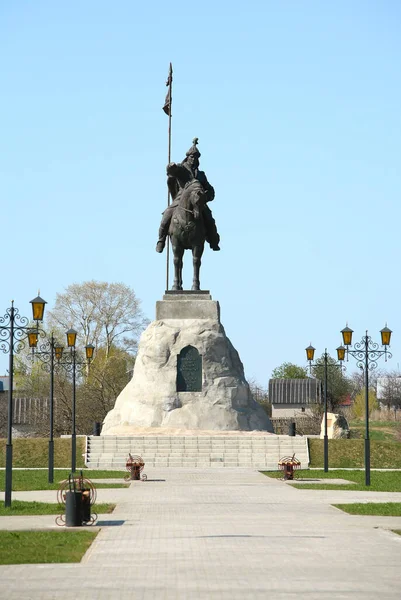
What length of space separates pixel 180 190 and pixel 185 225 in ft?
4.88

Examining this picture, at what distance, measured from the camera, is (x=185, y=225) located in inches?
1805

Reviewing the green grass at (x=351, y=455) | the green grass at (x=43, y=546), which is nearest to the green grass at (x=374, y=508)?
the green grass at (x=43, y=546)

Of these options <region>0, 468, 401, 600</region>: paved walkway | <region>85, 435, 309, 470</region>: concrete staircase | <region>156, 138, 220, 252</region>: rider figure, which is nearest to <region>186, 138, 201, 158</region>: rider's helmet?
<region>156, 138, 220, 252</region>: rider figure

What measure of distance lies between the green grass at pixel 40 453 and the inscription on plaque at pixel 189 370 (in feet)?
14.4

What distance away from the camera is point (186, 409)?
141 ft

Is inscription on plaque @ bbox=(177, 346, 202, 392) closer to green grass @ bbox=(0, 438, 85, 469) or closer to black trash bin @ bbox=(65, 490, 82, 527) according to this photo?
green grass @ bbox=(0, 438, 85, 469)

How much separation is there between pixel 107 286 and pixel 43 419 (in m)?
12.6

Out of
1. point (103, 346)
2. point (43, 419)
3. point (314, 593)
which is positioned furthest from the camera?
point (103, 346)

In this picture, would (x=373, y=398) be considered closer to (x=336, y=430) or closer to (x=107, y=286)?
(x=107, y=286)

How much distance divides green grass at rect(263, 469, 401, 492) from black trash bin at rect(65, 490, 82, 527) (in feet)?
37.5

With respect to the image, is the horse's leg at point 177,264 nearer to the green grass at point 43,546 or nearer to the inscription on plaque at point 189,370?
the inscription on plaque at point 189,370

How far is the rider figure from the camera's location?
46188 mm

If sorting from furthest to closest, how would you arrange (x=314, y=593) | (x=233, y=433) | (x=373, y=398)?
(x=373, y=398)
(x=233, y=433)
(x=314, y=593)

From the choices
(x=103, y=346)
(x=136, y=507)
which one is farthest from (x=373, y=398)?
(x=136, y=507)
